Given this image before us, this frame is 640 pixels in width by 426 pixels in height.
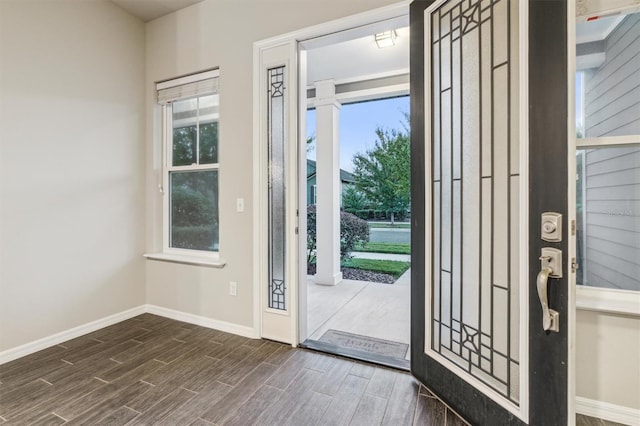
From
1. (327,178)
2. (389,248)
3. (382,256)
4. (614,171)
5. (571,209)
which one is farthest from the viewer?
(389,248)

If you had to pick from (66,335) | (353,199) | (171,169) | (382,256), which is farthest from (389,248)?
(66,335)

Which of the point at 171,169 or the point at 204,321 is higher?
the point at 171,169

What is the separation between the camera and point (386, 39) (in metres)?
3.29

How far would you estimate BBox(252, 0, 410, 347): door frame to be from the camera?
8.12 feet

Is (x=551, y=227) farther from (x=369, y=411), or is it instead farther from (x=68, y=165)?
(x=68, y=165)

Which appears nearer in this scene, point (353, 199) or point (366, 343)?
point (366, 343)

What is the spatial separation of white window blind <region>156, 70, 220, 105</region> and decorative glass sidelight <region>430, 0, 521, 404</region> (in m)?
2.00

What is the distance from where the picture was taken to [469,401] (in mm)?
1622

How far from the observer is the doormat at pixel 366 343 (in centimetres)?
245

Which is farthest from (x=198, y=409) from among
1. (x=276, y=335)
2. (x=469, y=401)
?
(x=469, y=401)

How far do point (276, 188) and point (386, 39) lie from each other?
205cm

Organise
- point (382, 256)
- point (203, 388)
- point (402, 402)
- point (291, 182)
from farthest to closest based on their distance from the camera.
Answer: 1. point (382, 256)
2. point (291, 182)
3. point (203, 388)
4. point (402, 402)

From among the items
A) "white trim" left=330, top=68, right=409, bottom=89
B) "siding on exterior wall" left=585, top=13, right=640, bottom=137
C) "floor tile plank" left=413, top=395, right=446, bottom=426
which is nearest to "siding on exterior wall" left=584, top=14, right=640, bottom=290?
"siding on exterior wall" left=585, top=13, right=640, bottom=137

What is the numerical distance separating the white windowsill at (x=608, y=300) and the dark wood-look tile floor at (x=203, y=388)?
610 mm
